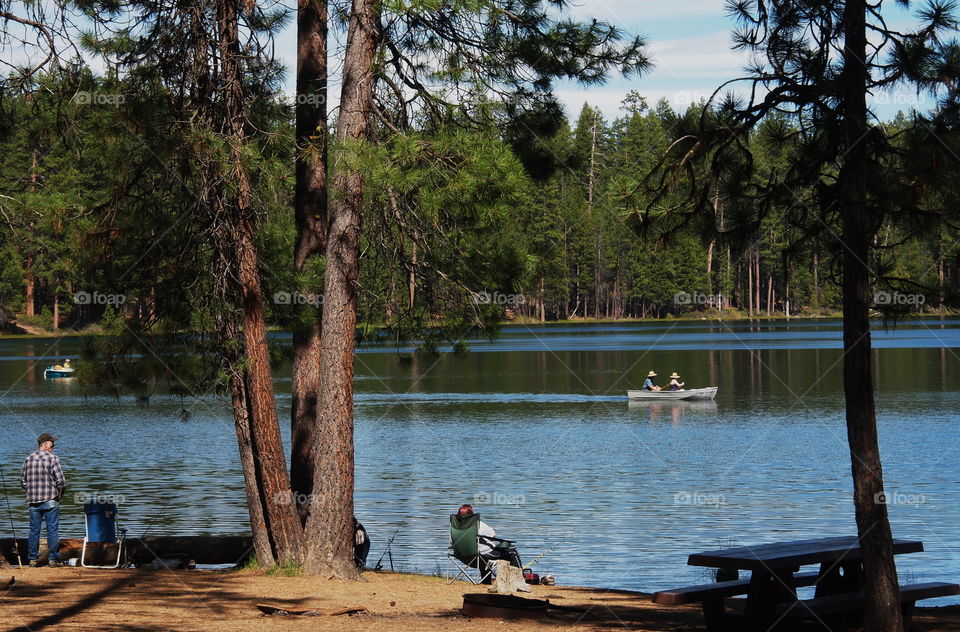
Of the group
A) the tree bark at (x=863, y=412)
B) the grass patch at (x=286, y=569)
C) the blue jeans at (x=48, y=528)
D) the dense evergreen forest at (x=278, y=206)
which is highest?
the dense evergreen forest at (x=278, y=206)

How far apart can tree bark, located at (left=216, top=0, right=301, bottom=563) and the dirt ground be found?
0.60m

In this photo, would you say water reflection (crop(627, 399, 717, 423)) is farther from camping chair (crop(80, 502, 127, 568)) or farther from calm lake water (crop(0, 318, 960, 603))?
camping chair (crop(80, 502, 127, 568))

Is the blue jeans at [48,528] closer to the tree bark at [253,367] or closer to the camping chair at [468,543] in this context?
the tree bark at [253,367]

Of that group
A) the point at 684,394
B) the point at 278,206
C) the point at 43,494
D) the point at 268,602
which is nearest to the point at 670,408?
the point at 684,394

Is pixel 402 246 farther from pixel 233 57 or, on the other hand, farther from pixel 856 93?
pixel 856 93

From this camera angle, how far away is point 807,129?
841 centimetres

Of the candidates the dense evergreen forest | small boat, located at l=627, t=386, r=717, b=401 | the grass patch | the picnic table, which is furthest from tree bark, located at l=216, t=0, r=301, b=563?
small boat, located at l=627, t=386, r=717, b=401

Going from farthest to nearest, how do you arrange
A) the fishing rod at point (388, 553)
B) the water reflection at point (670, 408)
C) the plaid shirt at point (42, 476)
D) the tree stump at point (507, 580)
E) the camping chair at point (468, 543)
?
the water reflection at point (670, 408) → the fishing rod at point (388, 553) → the plaid shirt at point (42, 476) → the camping chair at point (468, 543) → the tree stump at point (507, 580)

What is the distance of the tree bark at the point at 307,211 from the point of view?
529 inches

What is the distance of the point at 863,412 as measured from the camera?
25.3ft

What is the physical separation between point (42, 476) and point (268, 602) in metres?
4.40

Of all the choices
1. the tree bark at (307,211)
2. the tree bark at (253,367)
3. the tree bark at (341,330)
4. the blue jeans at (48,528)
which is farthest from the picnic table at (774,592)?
the blue jeans at (48,528)

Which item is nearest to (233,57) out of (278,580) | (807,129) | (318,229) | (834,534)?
(318,229)

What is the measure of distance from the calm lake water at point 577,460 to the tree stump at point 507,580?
260 centimetres
